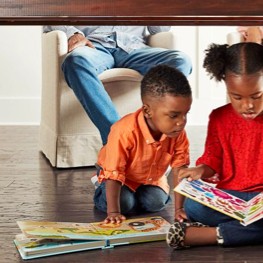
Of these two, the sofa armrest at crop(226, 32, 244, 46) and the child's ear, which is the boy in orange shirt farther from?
the sofa armrest at crop(226, 32, 244, 46)

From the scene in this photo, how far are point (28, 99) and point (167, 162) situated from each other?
225 centimetres

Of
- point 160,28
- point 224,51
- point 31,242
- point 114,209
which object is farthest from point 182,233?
point 160,28

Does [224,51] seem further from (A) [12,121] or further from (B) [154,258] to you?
(A) [12,121]

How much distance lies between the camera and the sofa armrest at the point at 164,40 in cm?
288

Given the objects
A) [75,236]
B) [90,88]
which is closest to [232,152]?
[75,236]

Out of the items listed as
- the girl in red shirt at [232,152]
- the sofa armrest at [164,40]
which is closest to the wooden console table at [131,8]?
the girl in red shirt at [232,152]

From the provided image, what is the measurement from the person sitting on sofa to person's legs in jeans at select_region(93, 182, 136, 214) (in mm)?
423

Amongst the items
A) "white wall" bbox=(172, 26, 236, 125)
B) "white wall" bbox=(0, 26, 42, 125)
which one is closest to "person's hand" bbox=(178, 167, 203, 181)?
"white wall" bbox=(172, 26, 236, 125)

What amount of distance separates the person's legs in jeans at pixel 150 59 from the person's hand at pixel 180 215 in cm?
87

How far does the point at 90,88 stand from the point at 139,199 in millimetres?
600

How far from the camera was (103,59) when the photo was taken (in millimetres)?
2602

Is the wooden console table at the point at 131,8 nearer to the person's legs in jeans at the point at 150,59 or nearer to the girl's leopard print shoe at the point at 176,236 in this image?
the girl's leopard print shoe at the point at 176,236

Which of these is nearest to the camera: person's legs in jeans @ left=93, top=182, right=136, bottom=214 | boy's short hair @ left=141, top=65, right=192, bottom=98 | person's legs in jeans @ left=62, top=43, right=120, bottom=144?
boy's short hair @ left=141, top=65, right=192, bottom=98

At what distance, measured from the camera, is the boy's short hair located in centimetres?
172
